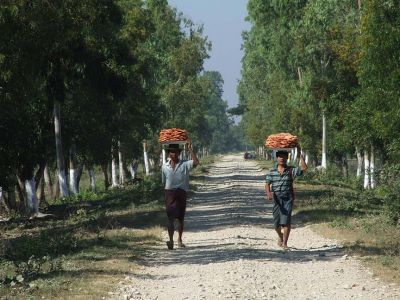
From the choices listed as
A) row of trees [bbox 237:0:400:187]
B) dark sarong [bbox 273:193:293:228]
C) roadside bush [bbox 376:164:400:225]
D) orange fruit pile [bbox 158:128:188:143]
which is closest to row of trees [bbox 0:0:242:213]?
orange fruit pile [bbox 158:128:188:143]

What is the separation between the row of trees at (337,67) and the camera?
81.8ft

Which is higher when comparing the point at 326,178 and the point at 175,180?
the point at 175,180

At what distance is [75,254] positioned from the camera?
1476 centimetres

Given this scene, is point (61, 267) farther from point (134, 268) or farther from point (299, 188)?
point (299, 188)

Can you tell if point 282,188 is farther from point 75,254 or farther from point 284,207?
point 75,254

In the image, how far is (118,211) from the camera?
27.0 m

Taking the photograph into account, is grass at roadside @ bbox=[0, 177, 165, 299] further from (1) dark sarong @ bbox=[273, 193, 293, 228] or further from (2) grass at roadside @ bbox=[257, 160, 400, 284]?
(2) grass at roadside @ bbox=[257, 160, 400, 284]

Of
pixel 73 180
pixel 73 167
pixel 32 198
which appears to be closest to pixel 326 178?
pixel 73 180

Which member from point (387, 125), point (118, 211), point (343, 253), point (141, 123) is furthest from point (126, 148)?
point (343, 253)

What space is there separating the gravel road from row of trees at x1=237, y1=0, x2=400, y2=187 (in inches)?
310

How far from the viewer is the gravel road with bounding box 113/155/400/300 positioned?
10.2 meters

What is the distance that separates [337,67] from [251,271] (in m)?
28.2

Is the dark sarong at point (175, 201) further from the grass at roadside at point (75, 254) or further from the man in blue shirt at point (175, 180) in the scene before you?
the grass at roadside at point (75, 254)

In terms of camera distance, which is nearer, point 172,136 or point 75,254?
point 172,136
